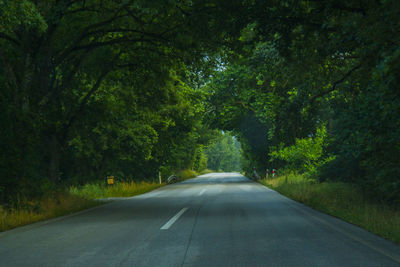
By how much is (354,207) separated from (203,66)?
7.02 metres

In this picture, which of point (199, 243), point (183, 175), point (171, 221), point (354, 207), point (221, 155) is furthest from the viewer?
point (221, 155)

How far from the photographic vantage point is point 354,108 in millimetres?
10023

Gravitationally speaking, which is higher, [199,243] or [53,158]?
[53,158]

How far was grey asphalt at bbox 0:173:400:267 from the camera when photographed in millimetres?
5008

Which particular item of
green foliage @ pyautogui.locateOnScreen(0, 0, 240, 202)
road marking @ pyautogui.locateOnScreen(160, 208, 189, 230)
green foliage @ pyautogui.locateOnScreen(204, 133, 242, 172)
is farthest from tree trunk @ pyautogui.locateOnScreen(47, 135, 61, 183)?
green foliage @ pyautogui.locateOnScreen(204, 133, 242, 172)

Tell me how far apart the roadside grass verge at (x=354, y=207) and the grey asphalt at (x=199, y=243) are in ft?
1.21

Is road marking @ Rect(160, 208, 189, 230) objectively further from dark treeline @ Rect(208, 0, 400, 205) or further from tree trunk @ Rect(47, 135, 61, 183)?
tree trunk @ Rect(47, 135, 61, 183)

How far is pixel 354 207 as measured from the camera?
10086mm

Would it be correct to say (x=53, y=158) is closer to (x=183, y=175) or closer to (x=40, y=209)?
(x=40, y=209)

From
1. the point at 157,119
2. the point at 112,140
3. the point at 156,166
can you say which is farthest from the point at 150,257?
the point at 156,166

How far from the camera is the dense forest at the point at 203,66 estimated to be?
7492 millimetres

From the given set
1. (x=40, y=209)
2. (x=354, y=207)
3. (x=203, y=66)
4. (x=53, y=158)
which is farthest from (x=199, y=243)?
(x=53, y=158)

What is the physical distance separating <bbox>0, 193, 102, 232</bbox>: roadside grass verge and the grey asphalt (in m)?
0.69

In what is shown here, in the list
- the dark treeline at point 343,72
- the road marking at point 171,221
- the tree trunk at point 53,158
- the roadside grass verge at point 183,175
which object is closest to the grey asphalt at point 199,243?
the road marking at point 171,221
